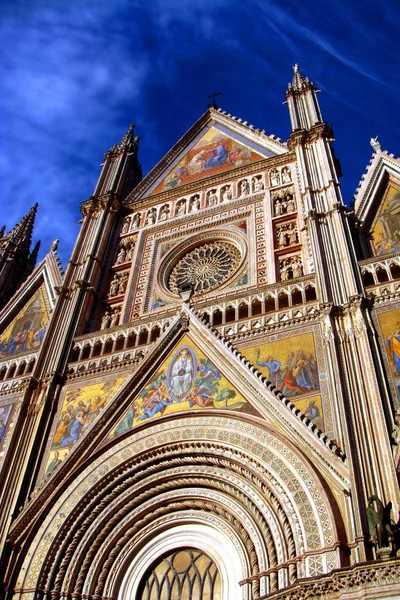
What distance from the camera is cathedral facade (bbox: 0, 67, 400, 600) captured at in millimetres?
8773

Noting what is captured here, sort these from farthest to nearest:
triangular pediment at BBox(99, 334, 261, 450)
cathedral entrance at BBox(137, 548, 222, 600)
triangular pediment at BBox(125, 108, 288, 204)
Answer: triangular pediment at BBox(125, 108, 288, 204) < triangular pediment at BBox(99, 334, 261, 450) < cathedral entrance at BBox(137, 548, 222, 600)

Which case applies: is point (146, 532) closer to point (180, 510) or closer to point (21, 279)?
point (180, 510)

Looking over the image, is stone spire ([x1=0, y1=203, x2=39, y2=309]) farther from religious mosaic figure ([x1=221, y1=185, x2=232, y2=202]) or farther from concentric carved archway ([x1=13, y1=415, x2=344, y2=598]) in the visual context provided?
concentric carved archway ([x1=13, y1=415, x2=344, y2=598])

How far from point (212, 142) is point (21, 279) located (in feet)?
24.4

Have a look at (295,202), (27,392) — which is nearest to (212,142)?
(295,202)

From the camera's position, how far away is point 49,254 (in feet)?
57.1

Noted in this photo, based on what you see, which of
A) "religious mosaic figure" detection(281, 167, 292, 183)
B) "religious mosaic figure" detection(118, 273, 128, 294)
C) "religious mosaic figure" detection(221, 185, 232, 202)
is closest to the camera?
"religious mosaic figure" detection(118, 273, 128, 294)

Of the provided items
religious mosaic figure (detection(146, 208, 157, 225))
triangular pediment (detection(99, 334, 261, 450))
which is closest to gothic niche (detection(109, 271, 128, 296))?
religious mosaic figure (detection(146, 208, 157, 225))

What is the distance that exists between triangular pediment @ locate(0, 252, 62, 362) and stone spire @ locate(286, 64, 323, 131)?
25.5ft

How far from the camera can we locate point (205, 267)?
15391mm

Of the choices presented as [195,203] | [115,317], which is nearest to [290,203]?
[195,203]

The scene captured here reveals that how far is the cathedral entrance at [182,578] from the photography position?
945 cm

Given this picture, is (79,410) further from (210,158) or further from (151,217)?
(210,158)

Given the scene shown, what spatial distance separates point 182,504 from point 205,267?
664 cm
